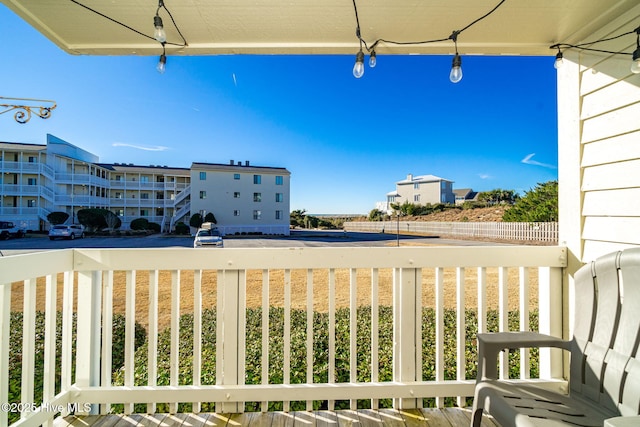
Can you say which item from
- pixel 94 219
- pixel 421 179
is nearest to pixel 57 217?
pixel 94 219

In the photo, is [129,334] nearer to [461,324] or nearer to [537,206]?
[461,324]

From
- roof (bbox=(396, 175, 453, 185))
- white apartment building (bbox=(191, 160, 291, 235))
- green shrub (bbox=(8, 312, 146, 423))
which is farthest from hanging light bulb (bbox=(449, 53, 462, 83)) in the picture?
green shrub (bbox=(8, 312, 146, 423))

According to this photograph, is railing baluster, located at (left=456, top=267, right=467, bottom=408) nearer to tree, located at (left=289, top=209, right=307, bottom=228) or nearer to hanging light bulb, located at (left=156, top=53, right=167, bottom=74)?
tree, located at (left=289, top=209, right=307, bottom=228)

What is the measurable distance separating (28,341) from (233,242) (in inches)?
39.2

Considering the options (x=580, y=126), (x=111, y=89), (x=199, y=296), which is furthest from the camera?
(x=111, y=89)

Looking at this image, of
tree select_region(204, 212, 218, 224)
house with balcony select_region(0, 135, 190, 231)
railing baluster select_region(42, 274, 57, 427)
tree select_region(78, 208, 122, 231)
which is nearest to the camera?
railing baluster select_region(42, 274, 57, 427)

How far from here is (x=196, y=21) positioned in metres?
1.50

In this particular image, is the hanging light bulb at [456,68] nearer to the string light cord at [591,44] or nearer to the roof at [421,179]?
the string light cord at [591,44]

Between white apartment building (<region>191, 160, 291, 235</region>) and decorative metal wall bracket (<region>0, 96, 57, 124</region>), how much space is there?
105 cm

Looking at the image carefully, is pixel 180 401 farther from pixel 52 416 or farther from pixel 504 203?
pixel 504 203

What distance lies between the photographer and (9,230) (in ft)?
5.41

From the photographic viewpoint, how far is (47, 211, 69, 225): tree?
5.95 ft

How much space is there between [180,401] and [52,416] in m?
0.57

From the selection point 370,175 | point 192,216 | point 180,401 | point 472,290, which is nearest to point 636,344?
point 472,290
